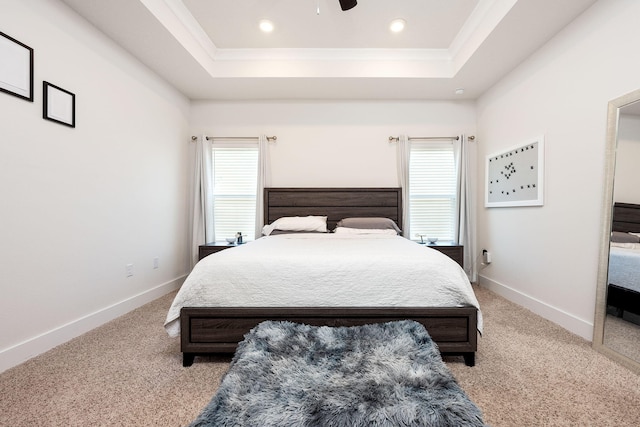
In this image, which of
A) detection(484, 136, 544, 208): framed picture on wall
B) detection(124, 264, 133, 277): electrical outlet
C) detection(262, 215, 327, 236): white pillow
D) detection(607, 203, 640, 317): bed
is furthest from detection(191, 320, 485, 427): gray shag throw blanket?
detection(484, 136, 544, 208): framed picture on wall

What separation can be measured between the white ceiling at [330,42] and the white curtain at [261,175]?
0.62 metres

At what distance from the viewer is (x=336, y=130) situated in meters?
3.64

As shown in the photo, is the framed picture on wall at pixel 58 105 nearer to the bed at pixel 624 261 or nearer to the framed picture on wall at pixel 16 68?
the framed picture on wall at pixel 16 68

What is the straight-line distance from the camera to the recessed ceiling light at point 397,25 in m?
2.51

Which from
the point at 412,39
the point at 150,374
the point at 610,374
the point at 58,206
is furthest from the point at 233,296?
the point at 412,39

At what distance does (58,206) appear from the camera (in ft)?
6.37

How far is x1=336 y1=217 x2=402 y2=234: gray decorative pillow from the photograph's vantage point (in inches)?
126

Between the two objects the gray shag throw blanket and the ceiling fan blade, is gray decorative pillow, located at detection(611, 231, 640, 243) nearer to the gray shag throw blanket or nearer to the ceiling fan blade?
the gray shag throw blanket

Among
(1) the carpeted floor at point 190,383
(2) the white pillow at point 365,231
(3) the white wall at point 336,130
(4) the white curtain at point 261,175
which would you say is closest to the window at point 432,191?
(3) the white wall at point 336,130

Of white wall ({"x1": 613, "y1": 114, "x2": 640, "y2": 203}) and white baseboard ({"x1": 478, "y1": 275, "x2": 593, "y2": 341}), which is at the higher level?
white wall ({"x1": 613, "y1": 114, "x2": 640, "y2": 203})

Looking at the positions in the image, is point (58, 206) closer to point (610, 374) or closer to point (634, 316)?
point (610, 374)

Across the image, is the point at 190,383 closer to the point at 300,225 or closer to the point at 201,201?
the point at 300,225

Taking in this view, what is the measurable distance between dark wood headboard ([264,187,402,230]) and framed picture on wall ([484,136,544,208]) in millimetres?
1058

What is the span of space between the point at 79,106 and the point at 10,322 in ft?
5.10
